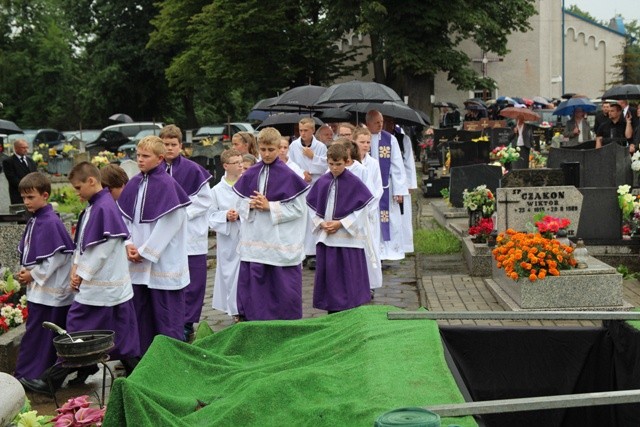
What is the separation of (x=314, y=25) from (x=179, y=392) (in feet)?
143

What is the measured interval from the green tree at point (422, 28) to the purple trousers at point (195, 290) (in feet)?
96.2

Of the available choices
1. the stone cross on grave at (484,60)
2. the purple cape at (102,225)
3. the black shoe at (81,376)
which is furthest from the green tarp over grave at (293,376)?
the stone cross on grave at (484,60)

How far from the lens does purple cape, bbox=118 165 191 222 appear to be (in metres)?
9.24

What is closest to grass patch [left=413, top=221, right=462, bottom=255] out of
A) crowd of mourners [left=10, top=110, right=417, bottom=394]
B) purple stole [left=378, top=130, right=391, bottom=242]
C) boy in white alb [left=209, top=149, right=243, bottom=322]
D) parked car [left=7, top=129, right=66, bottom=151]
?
purple stole [left=378, top=130, right=391, bottom=242]

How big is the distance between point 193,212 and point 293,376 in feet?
22.5

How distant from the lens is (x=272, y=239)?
10.0 m

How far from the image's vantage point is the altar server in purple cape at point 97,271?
8.31 metres

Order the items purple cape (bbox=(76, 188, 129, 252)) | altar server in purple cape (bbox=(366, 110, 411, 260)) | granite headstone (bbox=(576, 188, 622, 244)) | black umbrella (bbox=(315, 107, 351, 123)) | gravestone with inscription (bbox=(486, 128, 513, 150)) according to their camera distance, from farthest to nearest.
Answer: gravestone with inscription (bbox=(486, 128, 513, 150)) → black umbrella (bbox=(315, 107, 351, 123)) → altar server in purple cape (bbox=(366, 110, 411, 260)) → granite headstone (bbox=(576, 188, 622, 244)) → purple cape (bbox=(76, 188, 129, 252))

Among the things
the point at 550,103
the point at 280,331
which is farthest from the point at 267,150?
the point at 550,103

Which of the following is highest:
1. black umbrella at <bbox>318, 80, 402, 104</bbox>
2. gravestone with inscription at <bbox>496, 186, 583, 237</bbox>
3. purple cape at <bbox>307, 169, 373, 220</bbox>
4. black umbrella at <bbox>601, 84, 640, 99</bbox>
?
black umbrella at <bbox>601, 84, 640, 99</bbox>

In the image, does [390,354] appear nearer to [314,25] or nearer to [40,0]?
[314,25]

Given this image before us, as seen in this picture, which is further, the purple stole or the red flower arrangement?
the purple stole

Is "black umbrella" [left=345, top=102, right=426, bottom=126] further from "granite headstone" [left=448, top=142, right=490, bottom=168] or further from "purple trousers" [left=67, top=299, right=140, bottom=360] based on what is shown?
"purple trousers" [left=67, top=299, right=140, bottom=360]

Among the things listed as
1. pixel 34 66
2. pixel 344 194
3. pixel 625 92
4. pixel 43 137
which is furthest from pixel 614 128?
pixel 34 66
